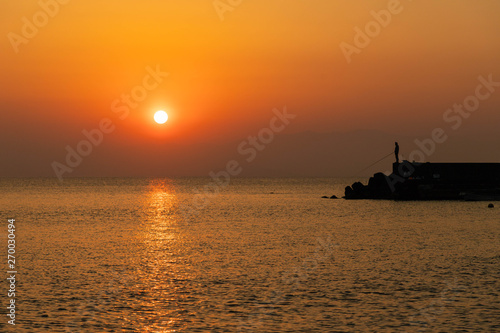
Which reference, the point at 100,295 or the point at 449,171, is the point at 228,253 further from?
the point at 449,171

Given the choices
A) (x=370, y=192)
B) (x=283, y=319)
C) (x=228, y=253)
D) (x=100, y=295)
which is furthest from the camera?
(x=370, y=192)

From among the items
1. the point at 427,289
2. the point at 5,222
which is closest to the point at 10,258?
the point at 427,289

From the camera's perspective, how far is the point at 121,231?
6088cm

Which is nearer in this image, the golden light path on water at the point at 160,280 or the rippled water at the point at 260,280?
the golden light path on water at the point at 160,280

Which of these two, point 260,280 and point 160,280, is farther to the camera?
point 160,280

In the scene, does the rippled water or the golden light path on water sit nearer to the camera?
the golden light path on water

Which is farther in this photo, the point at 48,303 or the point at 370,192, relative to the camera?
the point at 370,192

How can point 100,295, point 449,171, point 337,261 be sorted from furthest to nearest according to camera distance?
point 449,171 < point 337,261 < point 100,295

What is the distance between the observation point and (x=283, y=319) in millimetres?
22844

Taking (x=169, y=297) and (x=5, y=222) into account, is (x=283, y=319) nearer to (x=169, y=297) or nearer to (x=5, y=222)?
(x=169, y=297)

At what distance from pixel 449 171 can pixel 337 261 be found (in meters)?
81.0

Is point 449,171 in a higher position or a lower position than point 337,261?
higher

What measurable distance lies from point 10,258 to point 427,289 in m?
25.8

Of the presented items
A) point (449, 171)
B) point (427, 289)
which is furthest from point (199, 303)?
point (449, 171)
